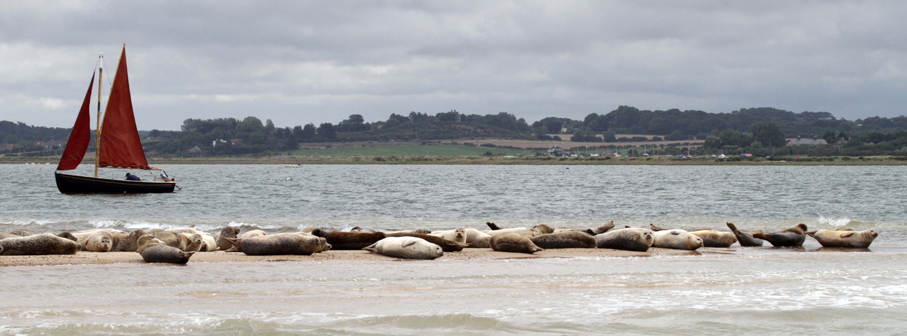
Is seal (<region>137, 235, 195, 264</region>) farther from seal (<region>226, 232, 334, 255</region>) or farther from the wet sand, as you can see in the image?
seal (<region>226, 232, 334, 255</region>)

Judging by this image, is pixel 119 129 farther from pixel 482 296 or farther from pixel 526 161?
pixel 526 161

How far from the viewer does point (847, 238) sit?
15.1m

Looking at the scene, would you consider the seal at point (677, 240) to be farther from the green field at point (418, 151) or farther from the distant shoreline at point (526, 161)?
the green field at point (418, 151)

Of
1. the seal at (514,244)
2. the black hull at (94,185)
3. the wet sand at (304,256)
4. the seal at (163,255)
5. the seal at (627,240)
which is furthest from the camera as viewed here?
the black hull at (94,185)

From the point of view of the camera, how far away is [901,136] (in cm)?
14912

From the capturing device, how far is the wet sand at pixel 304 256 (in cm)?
1134

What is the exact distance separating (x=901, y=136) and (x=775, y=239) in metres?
161

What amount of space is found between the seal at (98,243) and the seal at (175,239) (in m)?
0.92

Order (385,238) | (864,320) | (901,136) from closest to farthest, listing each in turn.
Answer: (864,320), (385,238), (901,136)

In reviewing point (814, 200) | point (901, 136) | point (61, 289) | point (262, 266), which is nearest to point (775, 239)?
point (262, 266)

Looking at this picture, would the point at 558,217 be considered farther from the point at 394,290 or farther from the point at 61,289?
the point at 61,289

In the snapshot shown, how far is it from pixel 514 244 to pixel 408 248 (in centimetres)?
223

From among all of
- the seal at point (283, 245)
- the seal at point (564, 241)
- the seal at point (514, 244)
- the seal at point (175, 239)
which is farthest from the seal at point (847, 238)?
the seal at point (175, 239)

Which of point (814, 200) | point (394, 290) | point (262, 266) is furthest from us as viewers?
point (814, 200)
